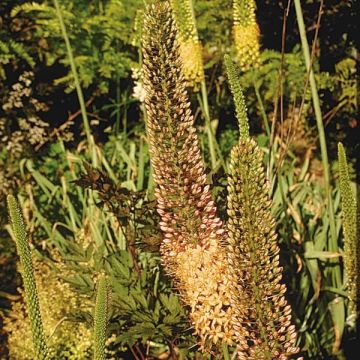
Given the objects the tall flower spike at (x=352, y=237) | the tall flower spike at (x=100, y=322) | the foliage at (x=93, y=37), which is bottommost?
the tall flower spike at (x=352, y=237)

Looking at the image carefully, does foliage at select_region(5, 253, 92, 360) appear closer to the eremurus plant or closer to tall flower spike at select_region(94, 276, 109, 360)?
the eremurus plant

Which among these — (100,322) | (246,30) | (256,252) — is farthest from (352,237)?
(246,30)

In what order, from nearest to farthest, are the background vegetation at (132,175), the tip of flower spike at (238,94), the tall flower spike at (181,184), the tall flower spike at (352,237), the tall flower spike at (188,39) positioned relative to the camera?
the tall flower spike at (181,184) < the tip of flower spike at (238,94) < the tall flower spike at (352,237) < the background vegetation at (132,175) < the tall flower spike at (188,39)

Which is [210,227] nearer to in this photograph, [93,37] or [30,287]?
[30,287]

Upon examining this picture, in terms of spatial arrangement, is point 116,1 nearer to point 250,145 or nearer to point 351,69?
point 351,69

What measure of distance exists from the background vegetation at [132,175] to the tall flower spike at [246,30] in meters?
0.12

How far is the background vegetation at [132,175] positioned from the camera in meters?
2.54

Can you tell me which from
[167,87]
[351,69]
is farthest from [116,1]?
[167,87]

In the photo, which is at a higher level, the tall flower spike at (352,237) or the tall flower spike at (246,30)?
the tall flower spike at (246,30)

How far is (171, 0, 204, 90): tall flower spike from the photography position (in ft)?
9.27

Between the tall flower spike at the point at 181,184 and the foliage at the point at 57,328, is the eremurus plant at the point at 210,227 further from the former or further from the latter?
the foliage at the point at 57,328

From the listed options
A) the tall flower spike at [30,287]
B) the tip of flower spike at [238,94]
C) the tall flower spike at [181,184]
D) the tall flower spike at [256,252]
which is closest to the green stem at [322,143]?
the tip of flower spike at [238,94]

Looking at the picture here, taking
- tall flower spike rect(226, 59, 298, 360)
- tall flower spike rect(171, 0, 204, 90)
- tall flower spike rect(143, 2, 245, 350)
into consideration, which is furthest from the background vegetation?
tall flower spike rect(226, 59, 298, 360)

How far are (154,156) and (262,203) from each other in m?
0.37
